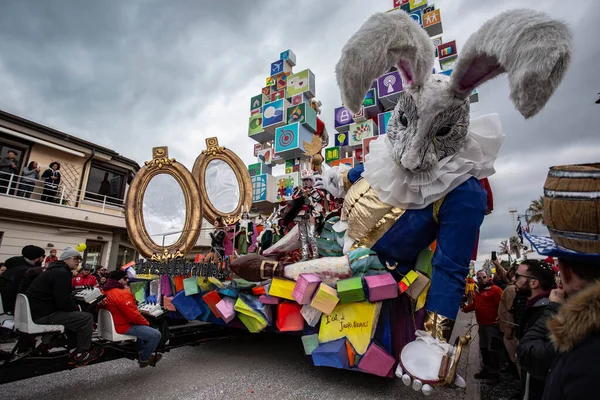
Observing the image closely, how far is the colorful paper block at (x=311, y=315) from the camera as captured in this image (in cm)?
262

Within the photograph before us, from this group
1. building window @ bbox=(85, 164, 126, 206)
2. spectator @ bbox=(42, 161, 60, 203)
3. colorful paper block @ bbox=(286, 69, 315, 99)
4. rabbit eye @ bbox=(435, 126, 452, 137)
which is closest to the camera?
rabbit eye @ bbox=(435, 126, 452, 137)

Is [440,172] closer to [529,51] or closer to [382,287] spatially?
[529,51]

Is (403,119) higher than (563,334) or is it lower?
higher

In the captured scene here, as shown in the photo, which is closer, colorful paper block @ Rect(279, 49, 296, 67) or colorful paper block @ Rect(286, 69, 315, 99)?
colorful paper block @ Rect(286, 69, 315, 99)

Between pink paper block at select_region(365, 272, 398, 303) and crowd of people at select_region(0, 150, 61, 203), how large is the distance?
1043cm

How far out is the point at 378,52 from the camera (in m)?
1.60

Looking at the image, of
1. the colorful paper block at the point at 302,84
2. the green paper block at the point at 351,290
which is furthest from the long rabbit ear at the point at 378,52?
the colorful paper block at the point at 302,84

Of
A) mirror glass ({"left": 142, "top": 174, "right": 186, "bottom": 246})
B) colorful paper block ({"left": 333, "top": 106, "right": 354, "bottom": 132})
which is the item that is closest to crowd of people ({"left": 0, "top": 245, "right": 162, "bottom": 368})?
mirror glass ({"left": 142, "top": 174, "right": 186, "bottom": 246})

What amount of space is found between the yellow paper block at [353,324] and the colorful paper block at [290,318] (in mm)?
222

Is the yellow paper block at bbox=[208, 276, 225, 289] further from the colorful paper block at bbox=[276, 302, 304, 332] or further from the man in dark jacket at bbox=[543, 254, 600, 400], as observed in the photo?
the man in dark jacket at bbox=[543, 254, 600, 400]

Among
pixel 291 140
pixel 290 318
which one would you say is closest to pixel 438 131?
pixel 290 318

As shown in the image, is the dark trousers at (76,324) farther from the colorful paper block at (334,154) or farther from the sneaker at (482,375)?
the colorful paper block at (334,154)

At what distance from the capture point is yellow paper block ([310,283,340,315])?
2.48 metres

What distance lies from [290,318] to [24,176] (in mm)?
11003
